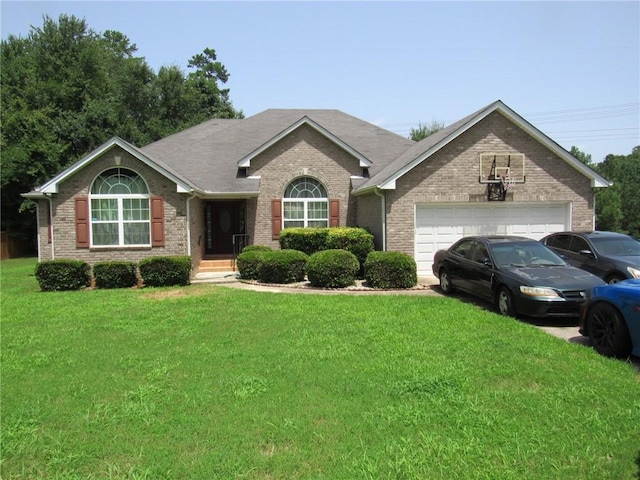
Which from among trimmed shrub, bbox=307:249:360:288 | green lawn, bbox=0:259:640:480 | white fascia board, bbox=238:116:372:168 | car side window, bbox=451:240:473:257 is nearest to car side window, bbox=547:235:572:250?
car side window, bbox=451:240:473:257

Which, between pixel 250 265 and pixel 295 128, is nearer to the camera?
pixel 250 265

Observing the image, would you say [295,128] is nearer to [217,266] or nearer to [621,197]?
[217,266]

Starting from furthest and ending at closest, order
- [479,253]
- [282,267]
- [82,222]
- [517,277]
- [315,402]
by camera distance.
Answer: [82,222], [282,267], [479,253], [517,277], [315,402]

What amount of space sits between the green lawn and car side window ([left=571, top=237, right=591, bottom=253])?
484cm

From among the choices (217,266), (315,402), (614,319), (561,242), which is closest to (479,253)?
(561,242)

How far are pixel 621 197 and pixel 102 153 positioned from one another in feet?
242

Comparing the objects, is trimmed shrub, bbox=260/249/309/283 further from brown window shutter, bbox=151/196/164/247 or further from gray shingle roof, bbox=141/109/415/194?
gray shingle roof, bbox=141/109/415/194

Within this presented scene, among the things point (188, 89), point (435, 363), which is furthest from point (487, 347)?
point (188, 89)

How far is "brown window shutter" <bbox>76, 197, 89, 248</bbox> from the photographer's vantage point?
15156mm

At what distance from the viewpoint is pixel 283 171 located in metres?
18.2

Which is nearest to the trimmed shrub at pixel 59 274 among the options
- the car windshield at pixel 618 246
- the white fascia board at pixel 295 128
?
the white fascia board at pixel 295 128

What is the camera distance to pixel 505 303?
8.95 m

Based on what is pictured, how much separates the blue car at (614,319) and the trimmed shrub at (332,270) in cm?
699

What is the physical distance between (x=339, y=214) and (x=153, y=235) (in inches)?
274
